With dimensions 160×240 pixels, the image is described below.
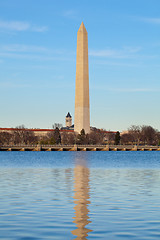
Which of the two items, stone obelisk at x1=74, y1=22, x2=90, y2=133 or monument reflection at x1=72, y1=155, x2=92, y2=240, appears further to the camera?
stone obelisk at x1=74, y1=22, x2=90, y2=133

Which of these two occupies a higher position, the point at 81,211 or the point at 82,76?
the point at 82,76

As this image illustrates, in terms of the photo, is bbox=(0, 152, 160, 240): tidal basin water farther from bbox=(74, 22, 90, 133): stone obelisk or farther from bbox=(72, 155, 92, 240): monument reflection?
bbox=(74, 22, 90, 133): stone obelisk

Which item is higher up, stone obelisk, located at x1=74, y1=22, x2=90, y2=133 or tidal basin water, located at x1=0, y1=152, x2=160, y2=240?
stone obelisk, located at x1=74, y1=22, x2=90, y2=133

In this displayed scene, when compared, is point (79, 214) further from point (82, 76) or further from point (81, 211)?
point (82, 76)

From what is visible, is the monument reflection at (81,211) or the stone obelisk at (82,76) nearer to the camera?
the monument reflection at (81,211)

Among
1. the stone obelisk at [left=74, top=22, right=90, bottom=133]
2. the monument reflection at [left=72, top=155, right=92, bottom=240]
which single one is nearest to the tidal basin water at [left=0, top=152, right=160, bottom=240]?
the monument reflection at [left=72, top=155, right=92, bottom=240]

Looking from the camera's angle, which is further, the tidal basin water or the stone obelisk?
the stone obelisk

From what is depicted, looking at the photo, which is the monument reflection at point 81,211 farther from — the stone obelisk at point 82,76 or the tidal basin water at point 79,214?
the stone obelisk at point 82,76

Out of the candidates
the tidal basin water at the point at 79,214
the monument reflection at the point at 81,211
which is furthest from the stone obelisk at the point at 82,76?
the tidal basin water at the point at 79,214

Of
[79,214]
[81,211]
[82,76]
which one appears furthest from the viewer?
[82,76]

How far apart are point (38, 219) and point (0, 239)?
345 cm

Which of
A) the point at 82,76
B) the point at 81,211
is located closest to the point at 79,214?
the point at 81,211

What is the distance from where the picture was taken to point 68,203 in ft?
69.9

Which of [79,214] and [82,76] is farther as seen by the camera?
[82,76]
